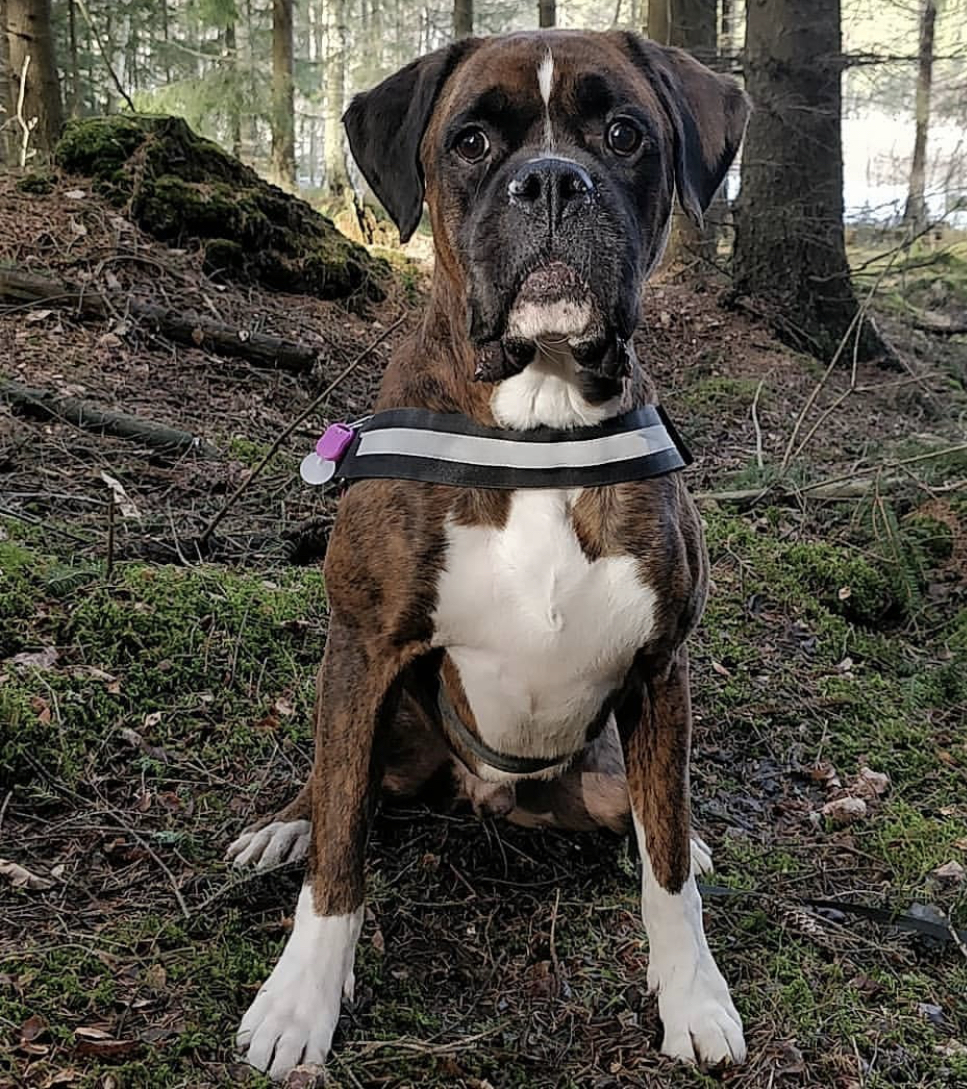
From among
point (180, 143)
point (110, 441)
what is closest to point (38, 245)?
point (180, 143)

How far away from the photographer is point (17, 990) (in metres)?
2.21

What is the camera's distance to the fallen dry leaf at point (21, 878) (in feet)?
8.46

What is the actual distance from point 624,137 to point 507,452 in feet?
2.38

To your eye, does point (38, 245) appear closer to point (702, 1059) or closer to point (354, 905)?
point (354, 905)

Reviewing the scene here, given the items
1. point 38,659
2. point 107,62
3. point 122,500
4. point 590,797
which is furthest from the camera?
point 107,62

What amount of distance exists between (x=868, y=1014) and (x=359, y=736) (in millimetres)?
1305

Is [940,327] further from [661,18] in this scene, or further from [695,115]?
[695,115]

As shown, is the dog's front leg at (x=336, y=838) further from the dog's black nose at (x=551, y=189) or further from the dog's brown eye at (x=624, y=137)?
the dog's brown eye at (x=624, y=137)

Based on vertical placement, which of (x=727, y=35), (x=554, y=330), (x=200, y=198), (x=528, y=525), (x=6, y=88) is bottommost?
(x=528, y=525)

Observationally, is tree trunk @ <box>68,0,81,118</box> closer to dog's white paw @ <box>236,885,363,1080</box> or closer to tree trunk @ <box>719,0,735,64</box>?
tree trunk @ <box>719,0,735,64</box>

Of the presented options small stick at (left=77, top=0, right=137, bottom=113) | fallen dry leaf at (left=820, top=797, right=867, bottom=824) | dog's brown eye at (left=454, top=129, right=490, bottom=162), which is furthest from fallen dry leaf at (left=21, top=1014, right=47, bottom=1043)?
small stick at (left=77, top=0, right=137, bottom=113)

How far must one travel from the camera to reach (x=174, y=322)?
6.15 metres

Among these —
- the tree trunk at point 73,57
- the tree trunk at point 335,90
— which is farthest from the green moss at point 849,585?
the tree trunk at point 335,90

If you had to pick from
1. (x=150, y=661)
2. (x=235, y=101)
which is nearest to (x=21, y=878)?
(x=150, y=661)
